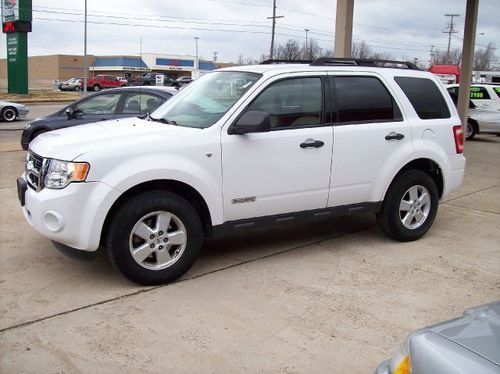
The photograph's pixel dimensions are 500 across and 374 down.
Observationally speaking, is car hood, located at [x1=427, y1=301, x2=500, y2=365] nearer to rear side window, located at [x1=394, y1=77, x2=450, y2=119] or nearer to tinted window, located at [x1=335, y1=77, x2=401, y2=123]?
tinted window, located at [x1=335, y1=77, x2=401, y2=123]

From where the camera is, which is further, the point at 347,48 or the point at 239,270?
the point at 347,48

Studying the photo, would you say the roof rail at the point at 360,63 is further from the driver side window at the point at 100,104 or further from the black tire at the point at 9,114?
the black tire at the point at 9,114

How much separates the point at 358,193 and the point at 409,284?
3.76ft

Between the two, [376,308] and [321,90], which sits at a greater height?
[321,90]

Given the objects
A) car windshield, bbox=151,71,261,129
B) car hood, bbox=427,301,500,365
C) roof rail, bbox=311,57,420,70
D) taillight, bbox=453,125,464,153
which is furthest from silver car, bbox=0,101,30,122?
car hood, bbox=427,301,500,365

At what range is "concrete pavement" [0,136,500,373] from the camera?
3.50 metres

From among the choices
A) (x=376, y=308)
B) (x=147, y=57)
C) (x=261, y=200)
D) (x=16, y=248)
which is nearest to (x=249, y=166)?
(x=261, y=200)

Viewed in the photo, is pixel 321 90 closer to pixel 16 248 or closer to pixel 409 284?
pixel 409 284

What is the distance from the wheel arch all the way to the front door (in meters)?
0.19

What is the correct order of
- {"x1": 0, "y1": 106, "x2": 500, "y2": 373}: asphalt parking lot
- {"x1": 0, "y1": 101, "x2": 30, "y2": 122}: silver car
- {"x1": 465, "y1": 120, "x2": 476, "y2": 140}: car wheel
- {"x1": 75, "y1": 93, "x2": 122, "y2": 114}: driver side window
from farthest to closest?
{"x1": 0, "y1": 101, "x2": 30, "y2": 122}: silver car < {"x1": 465, "y1": 120, "x2": 476, "y2": 140}: car wheel < {"x1": 75, "y1": 93, "x2": 122, "y2": 114}: driver side window < {"x1": 0, "y1": 106, "x2": 500, "y2": 373}: asphalt parking lot

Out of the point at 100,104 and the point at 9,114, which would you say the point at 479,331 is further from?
the point at 9,114

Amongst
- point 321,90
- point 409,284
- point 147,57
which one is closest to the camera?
point 409,284

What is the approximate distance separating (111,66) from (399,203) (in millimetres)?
86232

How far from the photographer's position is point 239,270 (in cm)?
503
